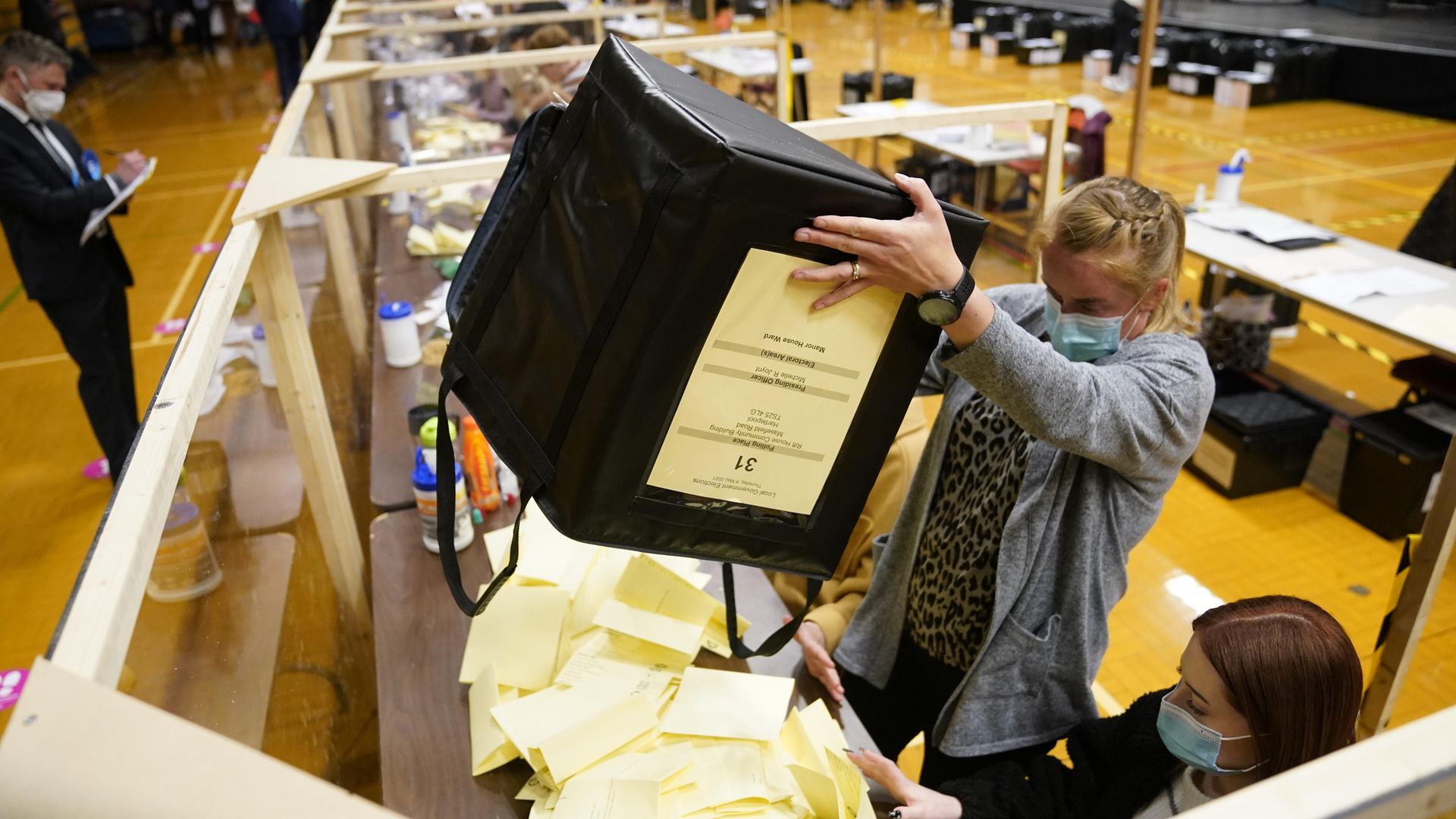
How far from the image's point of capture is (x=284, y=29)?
961 centimetres

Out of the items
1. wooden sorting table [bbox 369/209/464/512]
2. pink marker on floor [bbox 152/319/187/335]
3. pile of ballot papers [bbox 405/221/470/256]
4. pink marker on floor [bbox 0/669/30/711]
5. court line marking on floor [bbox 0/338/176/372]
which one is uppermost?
pile of ballot papers [bbox 405/221/470/256]

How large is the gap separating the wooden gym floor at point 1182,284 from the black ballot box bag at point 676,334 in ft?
2.73

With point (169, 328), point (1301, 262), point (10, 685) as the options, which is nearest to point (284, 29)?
point (169, 328)

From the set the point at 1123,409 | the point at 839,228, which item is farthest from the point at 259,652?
the point at 1123,409

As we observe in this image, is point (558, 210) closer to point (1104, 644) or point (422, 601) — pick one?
point (422, 601)

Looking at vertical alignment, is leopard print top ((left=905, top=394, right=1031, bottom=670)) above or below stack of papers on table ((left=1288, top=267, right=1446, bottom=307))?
above

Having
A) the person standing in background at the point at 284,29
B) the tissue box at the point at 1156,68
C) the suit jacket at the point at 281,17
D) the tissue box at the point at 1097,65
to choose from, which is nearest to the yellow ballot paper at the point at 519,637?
the person standing in background at the point at 284,29

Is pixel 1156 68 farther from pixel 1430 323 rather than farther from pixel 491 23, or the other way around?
pixel 1430 323

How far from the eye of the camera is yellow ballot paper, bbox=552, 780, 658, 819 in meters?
1.27

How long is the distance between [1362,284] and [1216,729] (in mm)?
3386

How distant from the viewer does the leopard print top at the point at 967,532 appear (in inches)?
62.6

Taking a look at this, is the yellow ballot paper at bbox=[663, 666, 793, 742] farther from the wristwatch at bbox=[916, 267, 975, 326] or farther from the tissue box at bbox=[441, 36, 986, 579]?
the wristwatch at bbox=[916, 267, 975, 326]

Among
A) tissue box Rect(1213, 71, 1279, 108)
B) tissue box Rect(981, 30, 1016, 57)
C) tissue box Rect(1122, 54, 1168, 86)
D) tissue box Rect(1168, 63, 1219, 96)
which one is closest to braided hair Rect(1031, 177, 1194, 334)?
tissue box Rect(1213, 71, 1279, 108)

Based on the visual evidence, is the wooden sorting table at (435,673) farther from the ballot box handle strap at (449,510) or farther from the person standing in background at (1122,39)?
the person standing in background at (1122,39)
